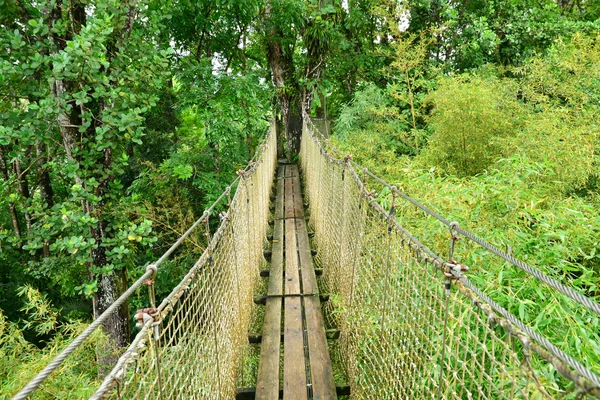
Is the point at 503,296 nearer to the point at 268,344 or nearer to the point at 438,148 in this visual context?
the point at 268,344

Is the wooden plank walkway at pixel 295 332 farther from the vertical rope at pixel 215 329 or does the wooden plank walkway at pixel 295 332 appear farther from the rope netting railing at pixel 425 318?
the vertical rope at pixel 215 329

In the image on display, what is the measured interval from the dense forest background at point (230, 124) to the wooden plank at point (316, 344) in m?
0.94

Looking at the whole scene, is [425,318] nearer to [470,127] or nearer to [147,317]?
[147,317]

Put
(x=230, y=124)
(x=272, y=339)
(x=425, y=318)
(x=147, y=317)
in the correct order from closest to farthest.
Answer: (x=147, y=317), (x=425, y=318), (x=272, y=339), (x=230, y=124)

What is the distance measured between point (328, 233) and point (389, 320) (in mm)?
1692

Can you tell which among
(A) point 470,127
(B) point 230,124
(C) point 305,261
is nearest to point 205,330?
(C) point 305,261

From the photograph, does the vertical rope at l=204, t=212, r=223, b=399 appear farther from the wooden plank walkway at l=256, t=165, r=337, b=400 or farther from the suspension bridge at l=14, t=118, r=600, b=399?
the wooden plank walkway at l=256, t=165, r=337, b=400

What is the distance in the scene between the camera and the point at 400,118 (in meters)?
5.85

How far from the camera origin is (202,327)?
145 centimetres

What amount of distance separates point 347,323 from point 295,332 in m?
0.37

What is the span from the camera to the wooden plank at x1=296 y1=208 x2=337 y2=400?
6.43 feet

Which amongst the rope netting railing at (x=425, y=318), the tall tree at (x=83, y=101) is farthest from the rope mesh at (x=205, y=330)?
the tall tree at (x=83, y=101)

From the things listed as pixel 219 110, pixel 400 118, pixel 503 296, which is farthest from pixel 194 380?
pixel 400 118

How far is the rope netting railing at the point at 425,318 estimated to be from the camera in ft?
2.49
